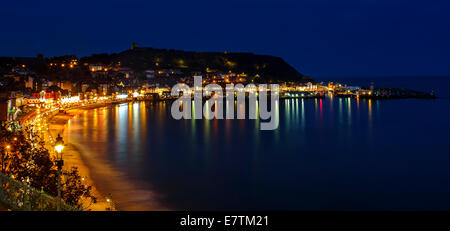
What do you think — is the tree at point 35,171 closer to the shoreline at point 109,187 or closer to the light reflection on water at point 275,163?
the shoreline at point 109,187

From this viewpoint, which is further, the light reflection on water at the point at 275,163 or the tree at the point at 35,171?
the light reflection on water at the point at 275,163

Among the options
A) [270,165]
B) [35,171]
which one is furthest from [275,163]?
[35,171]

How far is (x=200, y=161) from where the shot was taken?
58.5 ft

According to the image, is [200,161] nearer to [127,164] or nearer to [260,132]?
[127,164]

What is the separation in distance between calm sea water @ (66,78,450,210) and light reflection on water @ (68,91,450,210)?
0.04 metres

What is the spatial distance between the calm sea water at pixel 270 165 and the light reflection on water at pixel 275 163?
35 mm

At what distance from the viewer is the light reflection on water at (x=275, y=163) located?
12242 mm

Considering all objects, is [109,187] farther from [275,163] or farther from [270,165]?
[275,163]

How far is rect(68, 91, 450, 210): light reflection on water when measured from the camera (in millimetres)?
12242

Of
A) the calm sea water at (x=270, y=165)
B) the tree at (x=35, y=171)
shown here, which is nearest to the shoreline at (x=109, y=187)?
the calm sea water at (x=270, y=165)

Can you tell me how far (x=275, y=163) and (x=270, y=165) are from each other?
402 mm

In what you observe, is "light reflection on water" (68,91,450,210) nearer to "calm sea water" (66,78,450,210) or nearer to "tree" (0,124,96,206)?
"calm sea water" (66,78,450,210)
